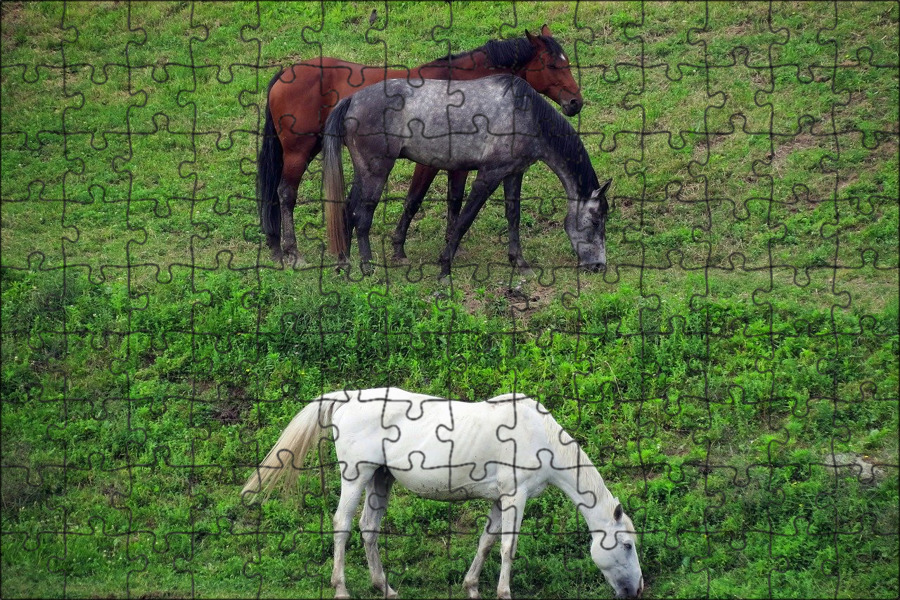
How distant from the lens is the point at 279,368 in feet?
39.0

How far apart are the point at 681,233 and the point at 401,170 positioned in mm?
5131

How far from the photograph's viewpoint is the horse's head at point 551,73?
14516 mm

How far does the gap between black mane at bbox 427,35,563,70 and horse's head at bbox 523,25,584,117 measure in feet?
0.13

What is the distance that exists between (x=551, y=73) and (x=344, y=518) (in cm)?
827

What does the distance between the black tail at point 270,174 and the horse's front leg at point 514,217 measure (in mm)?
3201

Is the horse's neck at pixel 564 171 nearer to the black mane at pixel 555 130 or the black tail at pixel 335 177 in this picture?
the black mane at pixel 555 130

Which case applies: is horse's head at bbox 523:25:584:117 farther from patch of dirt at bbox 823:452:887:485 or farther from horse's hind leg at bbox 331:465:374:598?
horse's hind leg at bbox 331:465:374:598

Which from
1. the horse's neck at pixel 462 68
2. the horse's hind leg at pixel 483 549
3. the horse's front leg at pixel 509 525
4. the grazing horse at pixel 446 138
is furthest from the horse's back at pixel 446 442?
the horse's neck at pixel 462 68

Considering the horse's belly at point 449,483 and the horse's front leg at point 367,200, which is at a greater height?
the horse's front leg at point 367,200

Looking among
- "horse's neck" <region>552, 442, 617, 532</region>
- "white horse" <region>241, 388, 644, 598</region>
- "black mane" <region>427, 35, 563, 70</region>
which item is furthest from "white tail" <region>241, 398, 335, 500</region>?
"black mane" <region>427, 35, 563, 70</region>

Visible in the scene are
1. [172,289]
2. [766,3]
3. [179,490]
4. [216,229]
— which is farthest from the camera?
[766,3]

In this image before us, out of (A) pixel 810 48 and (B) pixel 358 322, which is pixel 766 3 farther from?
(B) pixel 358 322

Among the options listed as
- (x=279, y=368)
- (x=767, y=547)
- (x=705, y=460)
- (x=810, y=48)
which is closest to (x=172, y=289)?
(x=279, y=368)

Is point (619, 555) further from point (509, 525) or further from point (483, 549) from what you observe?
point (483, 549)
